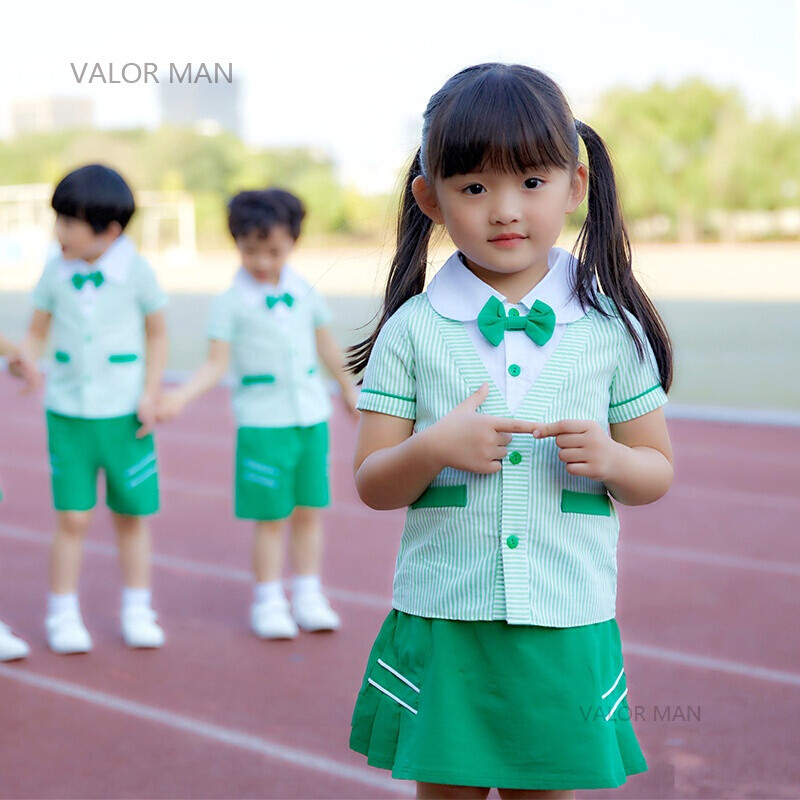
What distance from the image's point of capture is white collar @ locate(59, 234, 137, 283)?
403cm

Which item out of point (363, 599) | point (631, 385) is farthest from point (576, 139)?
point (363, 599)

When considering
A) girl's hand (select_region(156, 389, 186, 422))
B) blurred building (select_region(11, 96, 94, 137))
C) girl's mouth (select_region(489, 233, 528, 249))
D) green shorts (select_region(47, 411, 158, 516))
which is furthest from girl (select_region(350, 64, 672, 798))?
blurred building (select_region(11, 96, 94, 137))

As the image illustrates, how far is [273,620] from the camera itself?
13.8ft

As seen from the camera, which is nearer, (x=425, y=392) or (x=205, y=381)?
(x=425, y=392)

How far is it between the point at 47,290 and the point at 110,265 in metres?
0.24

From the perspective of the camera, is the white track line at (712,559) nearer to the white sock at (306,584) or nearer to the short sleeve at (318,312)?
the white sock at (306,584)

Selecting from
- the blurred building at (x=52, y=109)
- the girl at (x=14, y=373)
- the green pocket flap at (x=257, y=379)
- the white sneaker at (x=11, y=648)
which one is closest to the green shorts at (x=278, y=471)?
the green pocket flap at (x=257, y=379)

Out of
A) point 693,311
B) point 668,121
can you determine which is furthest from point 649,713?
point 668,121

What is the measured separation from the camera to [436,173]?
72.3 inches

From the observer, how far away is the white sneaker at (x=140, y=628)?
13.3 feet

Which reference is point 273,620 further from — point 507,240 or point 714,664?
point 507,240

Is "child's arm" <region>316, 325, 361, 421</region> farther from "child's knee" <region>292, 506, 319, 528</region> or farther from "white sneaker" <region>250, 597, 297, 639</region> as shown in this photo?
"white sneaker" <region>250, 597, 297, 639</region>

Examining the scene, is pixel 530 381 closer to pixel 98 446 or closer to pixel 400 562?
pixel 400 562

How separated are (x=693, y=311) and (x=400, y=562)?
689 inches
